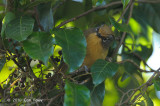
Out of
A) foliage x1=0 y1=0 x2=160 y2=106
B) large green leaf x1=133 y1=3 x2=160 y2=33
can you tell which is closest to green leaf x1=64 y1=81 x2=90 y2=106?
foliage x1=0 y1=0 x2=160 y2=106

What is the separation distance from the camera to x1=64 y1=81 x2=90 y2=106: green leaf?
3.42 feet

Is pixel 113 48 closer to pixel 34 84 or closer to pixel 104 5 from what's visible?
pixel 104 5

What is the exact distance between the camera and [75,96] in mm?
1079

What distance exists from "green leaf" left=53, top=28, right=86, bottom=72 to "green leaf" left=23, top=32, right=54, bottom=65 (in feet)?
0.16

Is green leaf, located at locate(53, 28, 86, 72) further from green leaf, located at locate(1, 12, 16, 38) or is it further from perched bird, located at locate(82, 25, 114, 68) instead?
perched bird, located at locate(82, 25, 114, 68)

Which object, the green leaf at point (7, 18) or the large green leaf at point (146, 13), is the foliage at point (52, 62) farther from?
the large green leaf at point (146, 13)

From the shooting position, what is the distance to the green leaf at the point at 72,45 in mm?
1106

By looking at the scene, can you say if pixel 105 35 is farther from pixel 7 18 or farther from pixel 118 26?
pixel 7 18

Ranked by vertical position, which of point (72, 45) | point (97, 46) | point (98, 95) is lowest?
point (98, 95)

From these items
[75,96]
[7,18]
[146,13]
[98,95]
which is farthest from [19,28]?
[146,13]

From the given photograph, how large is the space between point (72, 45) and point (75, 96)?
25cm

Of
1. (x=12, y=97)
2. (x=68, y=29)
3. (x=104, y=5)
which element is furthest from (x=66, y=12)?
(x=12, y=97)

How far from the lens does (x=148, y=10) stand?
7.03 feet

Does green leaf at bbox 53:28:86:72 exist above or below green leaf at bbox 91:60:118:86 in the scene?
above
